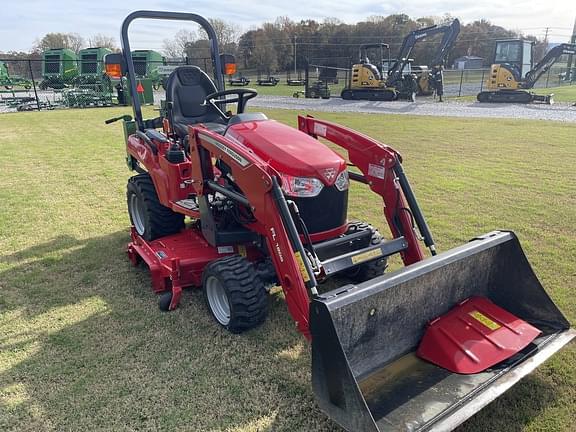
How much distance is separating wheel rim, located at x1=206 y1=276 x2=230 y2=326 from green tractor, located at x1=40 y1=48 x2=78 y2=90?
31688mm

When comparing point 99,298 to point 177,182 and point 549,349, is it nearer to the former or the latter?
point 177,182

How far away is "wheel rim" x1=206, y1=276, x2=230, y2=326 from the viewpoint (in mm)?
3350

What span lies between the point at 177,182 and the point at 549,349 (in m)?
3.02

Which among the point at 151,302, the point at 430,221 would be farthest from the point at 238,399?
the point at 430,221

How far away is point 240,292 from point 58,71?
33700 millimetres

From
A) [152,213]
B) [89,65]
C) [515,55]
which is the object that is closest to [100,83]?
[89,65]

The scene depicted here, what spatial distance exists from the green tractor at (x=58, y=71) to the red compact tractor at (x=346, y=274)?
3082 cm

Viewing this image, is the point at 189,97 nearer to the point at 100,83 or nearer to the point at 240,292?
the point at 240,292

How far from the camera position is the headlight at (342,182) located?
3324mm

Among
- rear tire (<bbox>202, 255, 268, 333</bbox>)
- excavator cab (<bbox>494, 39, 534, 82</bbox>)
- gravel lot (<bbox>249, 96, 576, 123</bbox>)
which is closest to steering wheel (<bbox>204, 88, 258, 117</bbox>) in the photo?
rear tire (<bbox>202, 255, 268, 333</bbox>)

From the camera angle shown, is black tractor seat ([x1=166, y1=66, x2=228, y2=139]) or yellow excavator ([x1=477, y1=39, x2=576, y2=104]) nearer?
black tractor seat ([x1=166, y1=66, x2=228, y2=139])

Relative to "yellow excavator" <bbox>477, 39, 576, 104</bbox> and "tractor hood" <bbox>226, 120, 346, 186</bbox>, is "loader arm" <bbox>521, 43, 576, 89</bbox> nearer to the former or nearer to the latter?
"yellow excavator" <bbox>477, 39, 576, 104</bbox>

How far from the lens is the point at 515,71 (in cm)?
2077

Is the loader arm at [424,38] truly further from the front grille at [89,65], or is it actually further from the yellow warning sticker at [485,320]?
the yellow warning sticker at [485,320]
